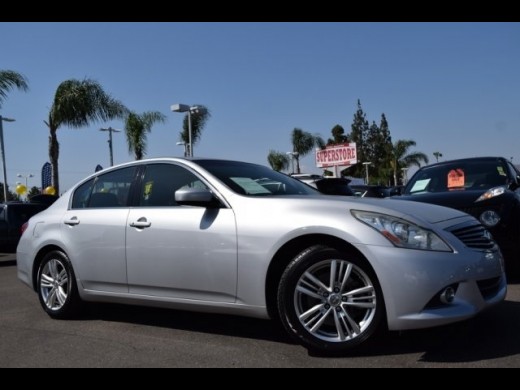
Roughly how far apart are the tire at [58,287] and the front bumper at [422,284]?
120 inches

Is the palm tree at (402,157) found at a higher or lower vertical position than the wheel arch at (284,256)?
higher

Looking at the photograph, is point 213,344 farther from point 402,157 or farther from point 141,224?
point 402,157

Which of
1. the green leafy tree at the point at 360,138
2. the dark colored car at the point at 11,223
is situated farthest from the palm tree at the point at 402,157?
the dark colored car at the point at 11,223

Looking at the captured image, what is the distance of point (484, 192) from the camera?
6.30 metres

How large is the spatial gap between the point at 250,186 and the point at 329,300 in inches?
48.2

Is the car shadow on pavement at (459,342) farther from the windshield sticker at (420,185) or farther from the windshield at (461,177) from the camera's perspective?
the windshield sticker at (420,185)

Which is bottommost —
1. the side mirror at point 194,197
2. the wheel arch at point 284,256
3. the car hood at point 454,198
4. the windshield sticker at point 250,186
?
the wheel arch at point 284,256

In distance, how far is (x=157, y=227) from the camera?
451 centimetres

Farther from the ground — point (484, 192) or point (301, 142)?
point (301, 142)

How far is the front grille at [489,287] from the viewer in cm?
369

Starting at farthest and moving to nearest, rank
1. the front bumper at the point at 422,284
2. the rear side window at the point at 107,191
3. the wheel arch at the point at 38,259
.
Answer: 1. the wheel arch at the point at 38,259
2. the rear side window at the point at 107,191
3. the front bumper at the point at 422,284

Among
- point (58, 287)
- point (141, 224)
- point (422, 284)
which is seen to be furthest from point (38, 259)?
point (422, 284)
